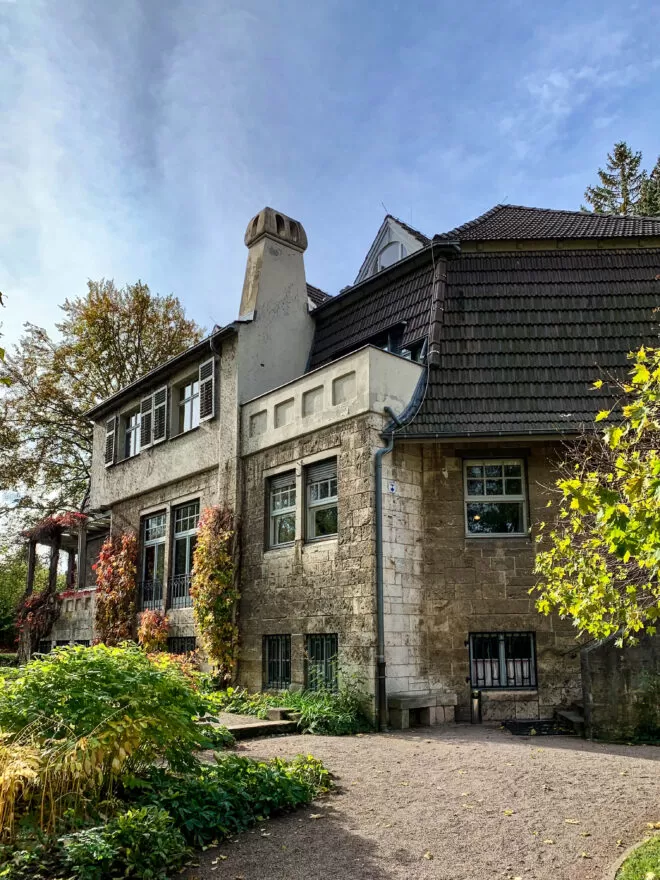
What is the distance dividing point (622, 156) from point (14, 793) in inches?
1563

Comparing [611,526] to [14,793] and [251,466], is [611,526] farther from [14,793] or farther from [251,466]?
[251,466]

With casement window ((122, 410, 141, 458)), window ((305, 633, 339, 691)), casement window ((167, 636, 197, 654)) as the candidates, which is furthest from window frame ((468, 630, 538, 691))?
casement window ((122, 410, 141, 458))

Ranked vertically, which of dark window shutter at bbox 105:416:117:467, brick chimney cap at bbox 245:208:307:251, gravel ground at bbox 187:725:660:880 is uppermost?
brick chimney cap at bbox 245:208:307:251

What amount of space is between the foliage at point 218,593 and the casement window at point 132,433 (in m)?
6.12

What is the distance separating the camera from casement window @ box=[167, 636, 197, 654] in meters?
17.2

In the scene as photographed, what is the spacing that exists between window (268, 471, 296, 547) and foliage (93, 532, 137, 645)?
20.4ft

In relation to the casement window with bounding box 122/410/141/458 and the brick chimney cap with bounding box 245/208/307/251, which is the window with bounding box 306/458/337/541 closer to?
the brick chimney cap with bounding box 245/208/307/251

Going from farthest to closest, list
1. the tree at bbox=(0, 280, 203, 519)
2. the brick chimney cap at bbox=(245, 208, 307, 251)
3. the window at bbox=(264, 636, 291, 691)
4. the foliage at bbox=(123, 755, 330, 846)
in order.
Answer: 1. the tree at bbox=(0, 280, 203, 519)
2. the brick chimney cap at bbox=(245, 208, 307, 251)
3. the window at bbox=(264, 636, 291, 691)
4. the foliage at bbox=(123, 755, 330, 846)

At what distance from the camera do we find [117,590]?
1992 cm

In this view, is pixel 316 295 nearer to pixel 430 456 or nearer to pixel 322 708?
pixel 430 456

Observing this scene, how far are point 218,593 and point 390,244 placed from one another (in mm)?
9989

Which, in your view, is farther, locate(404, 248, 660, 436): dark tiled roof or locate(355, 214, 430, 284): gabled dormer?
locate(355, 214, 430, 284): gabled dormer

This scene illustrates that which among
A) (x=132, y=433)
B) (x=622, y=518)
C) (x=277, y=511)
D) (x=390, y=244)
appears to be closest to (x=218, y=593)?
(x=277, y=511)

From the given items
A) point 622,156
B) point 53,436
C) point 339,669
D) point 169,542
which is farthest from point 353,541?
point 622,156
